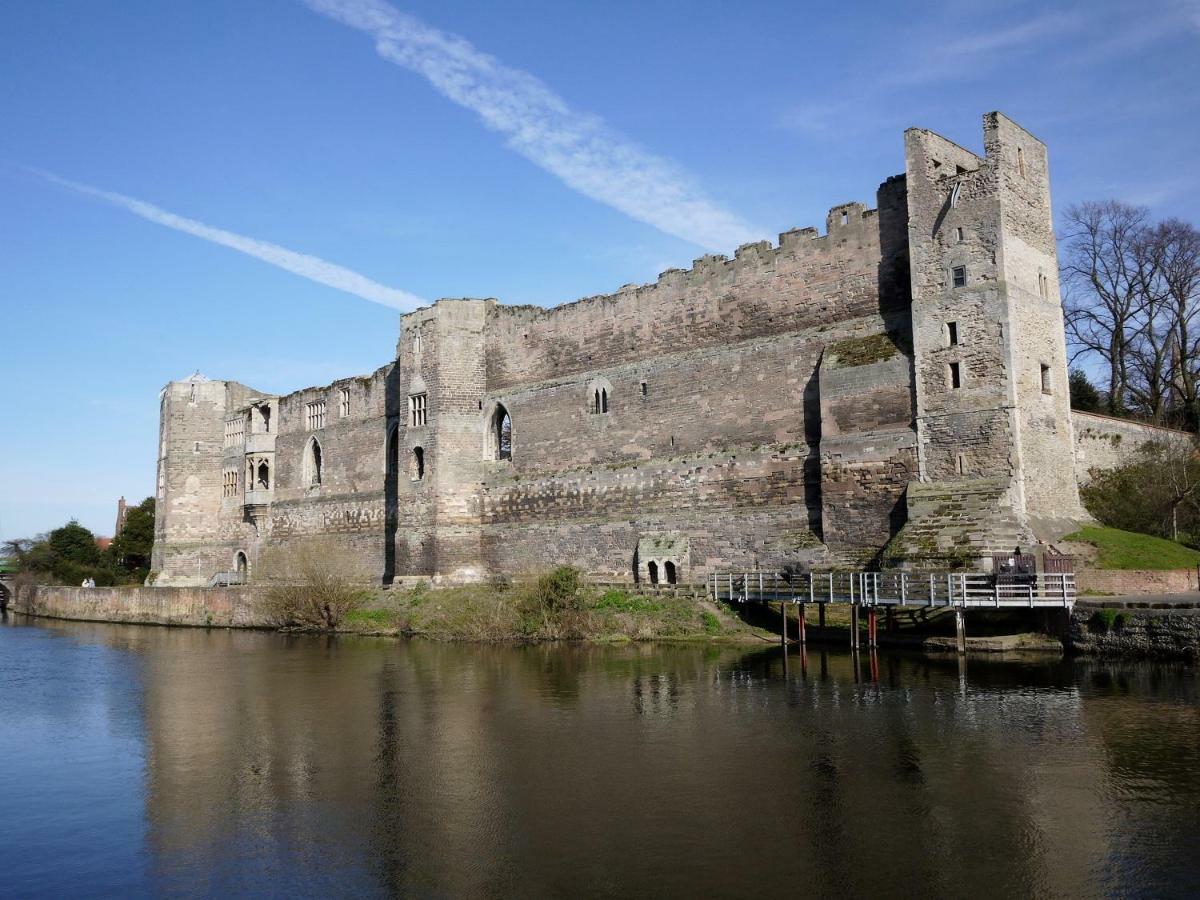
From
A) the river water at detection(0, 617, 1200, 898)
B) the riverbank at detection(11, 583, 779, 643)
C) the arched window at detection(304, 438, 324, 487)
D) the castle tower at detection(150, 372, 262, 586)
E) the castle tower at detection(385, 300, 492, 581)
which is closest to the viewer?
the river water at detection(0, 617, 1200, 898)

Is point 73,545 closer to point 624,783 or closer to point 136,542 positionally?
point 136,542

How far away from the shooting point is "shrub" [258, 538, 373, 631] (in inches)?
1237

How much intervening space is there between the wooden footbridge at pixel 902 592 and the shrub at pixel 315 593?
1275 cm

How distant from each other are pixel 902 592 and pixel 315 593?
724 inches

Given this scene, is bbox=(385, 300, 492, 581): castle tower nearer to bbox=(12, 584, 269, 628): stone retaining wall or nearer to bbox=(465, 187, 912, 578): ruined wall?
bbox=(465, 187, 912, 578): ruined wall

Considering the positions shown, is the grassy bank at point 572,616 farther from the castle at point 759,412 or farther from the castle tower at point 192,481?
the castle tower at point 192,481

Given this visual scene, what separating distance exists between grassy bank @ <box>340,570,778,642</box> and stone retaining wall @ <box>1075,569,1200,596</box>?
6.76 meters

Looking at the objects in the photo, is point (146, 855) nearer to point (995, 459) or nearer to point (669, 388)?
point (995, 459)

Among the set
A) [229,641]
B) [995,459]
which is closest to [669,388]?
[995,459]

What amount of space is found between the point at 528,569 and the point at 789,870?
2343 centimetres

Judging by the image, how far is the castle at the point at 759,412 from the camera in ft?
73.7

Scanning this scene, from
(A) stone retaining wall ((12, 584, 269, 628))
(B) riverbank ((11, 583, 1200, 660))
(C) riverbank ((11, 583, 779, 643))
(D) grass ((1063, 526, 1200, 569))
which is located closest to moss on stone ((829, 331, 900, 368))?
(D) grass ((1063, 526, 1200, 569))

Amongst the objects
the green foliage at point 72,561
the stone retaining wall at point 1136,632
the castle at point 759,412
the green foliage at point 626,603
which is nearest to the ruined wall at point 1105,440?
the castle at point 759,412

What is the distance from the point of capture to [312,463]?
4178 centimetres
